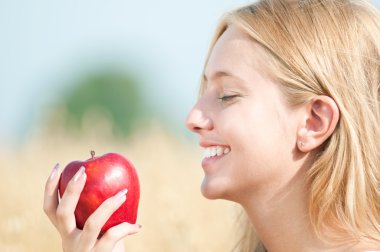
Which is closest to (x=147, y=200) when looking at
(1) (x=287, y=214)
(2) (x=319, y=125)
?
(1) (x=287, y=214)

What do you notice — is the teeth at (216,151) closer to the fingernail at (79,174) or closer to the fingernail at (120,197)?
the fingernail at (120,197)

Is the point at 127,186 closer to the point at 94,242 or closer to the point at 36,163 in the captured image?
the point at 94,242

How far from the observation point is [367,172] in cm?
316

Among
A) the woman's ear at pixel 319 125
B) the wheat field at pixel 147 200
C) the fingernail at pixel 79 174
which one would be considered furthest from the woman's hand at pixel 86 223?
the wheat field at pixel 147 200

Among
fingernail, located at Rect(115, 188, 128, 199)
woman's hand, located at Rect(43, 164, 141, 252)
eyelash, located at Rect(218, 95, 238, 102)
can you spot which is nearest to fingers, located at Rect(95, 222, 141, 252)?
woman's hand, located at Rect(43, 164, 141, 252)

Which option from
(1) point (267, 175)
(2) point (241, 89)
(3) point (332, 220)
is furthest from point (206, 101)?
(3) point (332, 220)

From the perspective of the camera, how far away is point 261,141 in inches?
119

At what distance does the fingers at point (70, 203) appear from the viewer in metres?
2.88

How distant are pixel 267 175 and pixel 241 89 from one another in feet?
1.05

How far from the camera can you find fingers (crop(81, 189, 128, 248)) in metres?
2.88

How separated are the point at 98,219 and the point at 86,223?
0.05 metres

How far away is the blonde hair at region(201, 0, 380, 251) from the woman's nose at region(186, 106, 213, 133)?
0.94 ft

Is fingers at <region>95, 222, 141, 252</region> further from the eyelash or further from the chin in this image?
the eyelash

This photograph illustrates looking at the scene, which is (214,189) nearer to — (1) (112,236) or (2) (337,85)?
(1) (112,236)
